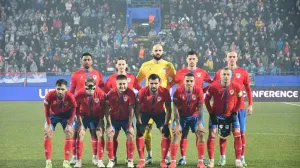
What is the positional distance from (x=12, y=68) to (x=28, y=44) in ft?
7.74

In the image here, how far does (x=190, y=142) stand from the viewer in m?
12.3

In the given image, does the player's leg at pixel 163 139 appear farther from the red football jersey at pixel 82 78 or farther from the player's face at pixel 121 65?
the red football jersey at pixel 82 78

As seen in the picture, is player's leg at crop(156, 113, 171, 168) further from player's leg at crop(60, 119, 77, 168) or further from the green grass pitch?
player's leg at crop(60, 119, 77, 168)

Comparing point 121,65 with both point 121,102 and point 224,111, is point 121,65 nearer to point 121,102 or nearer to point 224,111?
point 121,102

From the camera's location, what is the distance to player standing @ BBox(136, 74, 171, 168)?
8641 mm

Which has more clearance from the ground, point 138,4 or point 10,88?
point 138,4

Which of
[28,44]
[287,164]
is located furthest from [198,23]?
[287,164]

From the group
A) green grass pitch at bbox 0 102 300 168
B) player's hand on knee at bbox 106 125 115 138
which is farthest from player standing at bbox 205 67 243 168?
player's hand on knee at bbox 106 125 115 138

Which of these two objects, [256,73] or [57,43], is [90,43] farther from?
[256,73]

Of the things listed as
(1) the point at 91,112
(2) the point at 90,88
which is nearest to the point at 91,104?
(1) the point at 91,112

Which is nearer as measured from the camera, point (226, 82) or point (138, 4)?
point (226, 82)

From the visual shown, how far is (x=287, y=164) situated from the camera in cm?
898

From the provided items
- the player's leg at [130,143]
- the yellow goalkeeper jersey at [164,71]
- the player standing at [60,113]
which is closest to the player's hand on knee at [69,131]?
the player standing at [60,113]

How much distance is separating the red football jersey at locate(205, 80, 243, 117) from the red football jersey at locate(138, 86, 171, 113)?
681mm
